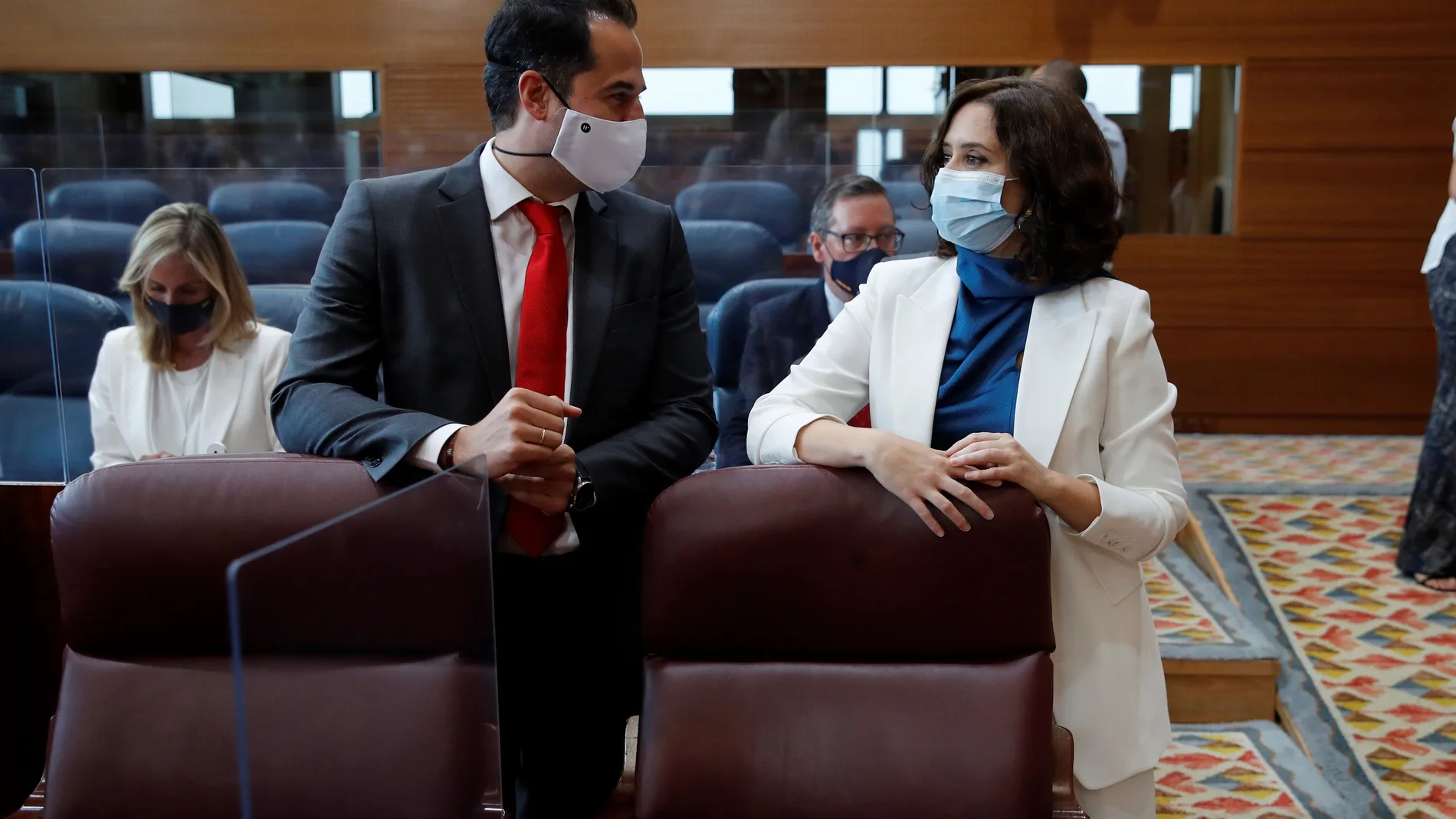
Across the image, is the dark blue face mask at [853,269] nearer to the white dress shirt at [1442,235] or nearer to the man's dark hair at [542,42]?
the man's dark hair at [542,42]

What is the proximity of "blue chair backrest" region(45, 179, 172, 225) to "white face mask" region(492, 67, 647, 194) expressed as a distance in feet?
6.68

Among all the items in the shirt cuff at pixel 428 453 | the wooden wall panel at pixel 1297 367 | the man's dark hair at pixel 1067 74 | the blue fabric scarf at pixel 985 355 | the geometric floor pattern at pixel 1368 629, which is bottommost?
the geometric floor pattern at pixel 1368 629

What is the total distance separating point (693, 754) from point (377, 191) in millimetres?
830

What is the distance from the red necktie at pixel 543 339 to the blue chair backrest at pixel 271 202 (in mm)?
1952

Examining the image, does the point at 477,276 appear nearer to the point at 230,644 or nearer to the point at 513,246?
the point at 513,246

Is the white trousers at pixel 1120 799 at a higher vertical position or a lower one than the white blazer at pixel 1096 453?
lower

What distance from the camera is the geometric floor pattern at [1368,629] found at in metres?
2.69

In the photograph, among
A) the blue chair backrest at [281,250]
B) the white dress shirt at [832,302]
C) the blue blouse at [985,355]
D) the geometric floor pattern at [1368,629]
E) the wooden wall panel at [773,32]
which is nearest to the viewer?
the blue blouse at [985,355]

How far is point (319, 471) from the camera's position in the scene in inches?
55.4

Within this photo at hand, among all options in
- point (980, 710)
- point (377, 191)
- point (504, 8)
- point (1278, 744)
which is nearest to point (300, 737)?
point (980, 710)

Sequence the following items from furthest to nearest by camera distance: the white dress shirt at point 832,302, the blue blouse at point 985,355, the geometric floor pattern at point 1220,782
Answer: the white dress shirt at point 832,302, the geometric floor pattern at point 1220,782, the blue blouse at point 985,355

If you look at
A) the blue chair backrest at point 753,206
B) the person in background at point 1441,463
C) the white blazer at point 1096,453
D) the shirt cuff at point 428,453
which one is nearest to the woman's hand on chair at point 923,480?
the white blazer at point 1096,453

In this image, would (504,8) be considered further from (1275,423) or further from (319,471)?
(1275,423)

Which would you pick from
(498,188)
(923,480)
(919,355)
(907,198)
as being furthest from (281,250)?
(923,480)
